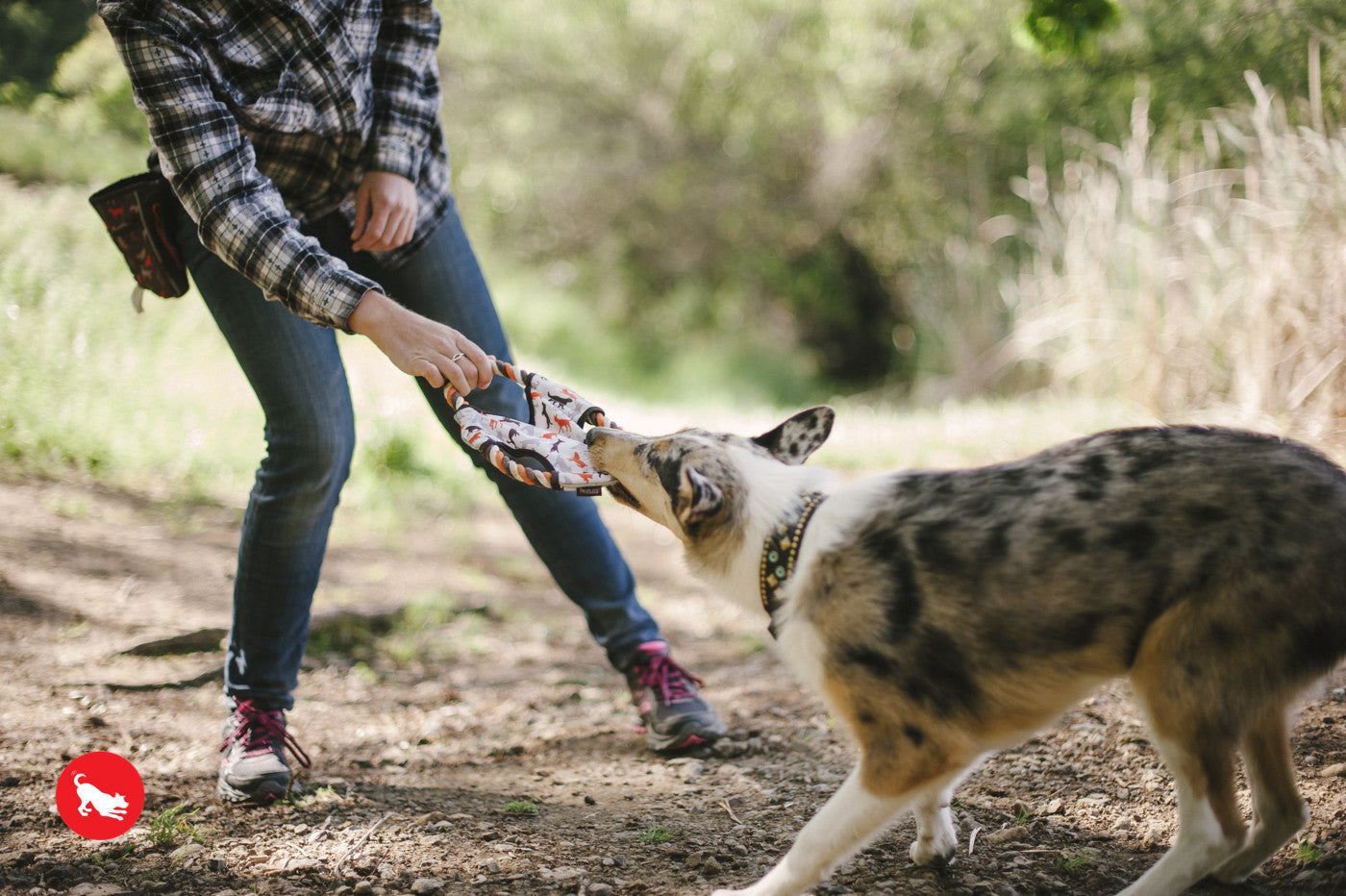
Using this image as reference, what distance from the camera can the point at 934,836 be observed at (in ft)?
7.09

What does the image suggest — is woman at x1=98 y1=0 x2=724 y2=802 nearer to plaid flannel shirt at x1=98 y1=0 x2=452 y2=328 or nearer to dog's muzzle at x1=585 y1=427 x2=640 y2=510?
plaid flannel shirt at x1=98 y1=0 x2=452 y2=328

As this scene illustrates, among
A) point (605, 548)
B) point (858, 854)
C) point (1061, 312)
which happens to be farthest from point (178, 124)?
point (1061, 312)

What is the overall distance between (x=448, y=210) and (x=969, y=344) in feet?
24.9

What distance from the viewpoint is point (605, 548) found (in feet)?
9.36

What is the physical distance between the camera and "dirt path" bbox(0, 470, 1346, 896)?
213 centimetres

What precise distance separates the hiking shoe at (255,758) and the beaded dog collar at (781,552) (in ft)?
4.67

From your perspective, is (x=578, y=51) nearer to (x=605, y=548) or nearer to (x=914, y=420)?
(x=914, y=420)

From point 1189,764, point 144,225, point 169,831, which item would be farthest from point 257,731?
point 1189,764

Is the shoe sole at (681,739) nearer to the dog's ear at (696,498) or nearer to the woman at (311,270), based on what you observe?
the woman at (311,270)

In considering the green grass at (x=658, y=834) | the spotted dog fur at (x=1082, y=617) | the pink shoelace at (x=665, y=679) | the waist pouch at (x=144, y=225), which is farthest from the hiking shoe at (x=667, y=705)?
the waist pouch at (x=144, y=225)

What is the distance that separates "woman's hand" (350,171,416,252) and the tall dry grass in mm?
4030

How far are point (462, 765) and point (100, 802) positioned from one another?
988mm

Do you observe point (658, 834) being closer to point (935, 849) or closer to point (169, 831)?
point (935, 849)

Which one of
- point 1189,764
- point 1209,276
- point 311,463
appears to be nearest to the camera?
point 1189,764
